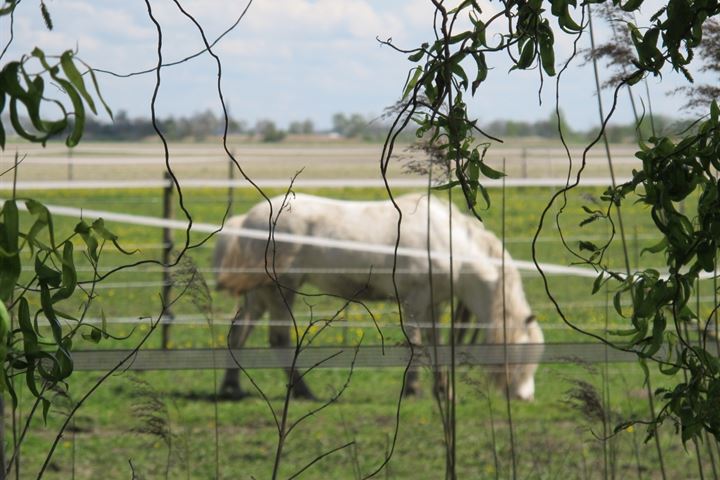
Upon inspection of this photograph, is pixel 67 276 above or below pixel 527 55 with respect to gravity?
below

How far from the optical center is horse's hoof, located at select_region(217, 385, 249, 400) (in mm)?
7344

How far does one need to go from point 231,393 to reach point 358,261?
132cm

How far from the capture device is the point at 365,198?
25359 millimetres

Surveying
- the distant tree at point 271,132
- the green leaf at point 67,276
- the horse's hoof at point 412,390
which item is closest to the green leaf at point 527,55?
the green leaf at point 67,276

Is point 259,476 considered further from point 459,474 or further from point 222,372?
point 222,372

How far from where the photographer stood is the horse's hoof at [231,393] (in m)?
7.34

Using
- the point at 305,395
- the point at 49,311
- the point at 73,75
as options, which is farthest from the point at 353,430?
the point at 73,75

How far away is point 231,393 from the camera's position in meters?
7.34

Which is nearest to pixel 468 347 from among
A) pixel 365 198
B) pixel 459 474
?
pixel 459 474

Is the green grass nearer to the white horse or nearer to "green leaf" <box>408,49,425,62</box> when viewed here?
the white horse

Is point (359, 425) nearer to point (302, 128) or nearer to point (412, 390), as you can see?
point (412, 390)

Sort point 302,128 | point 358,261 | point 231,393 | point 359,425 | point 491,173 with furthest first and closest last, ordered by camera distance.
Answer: point 302,128, point 358,261, point 231,393, point 359,425, point 491,173

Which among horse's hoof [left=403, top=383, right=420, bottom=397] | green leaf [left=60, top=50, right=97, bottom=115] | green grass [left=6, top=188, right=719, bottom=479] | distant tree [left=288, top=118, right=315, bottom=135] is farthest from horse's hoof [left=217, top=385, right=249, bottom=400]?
distant tree [left=288, top=118, right=315, bottom=135]

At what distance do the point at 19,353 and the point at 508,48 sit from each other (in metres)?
0.76
